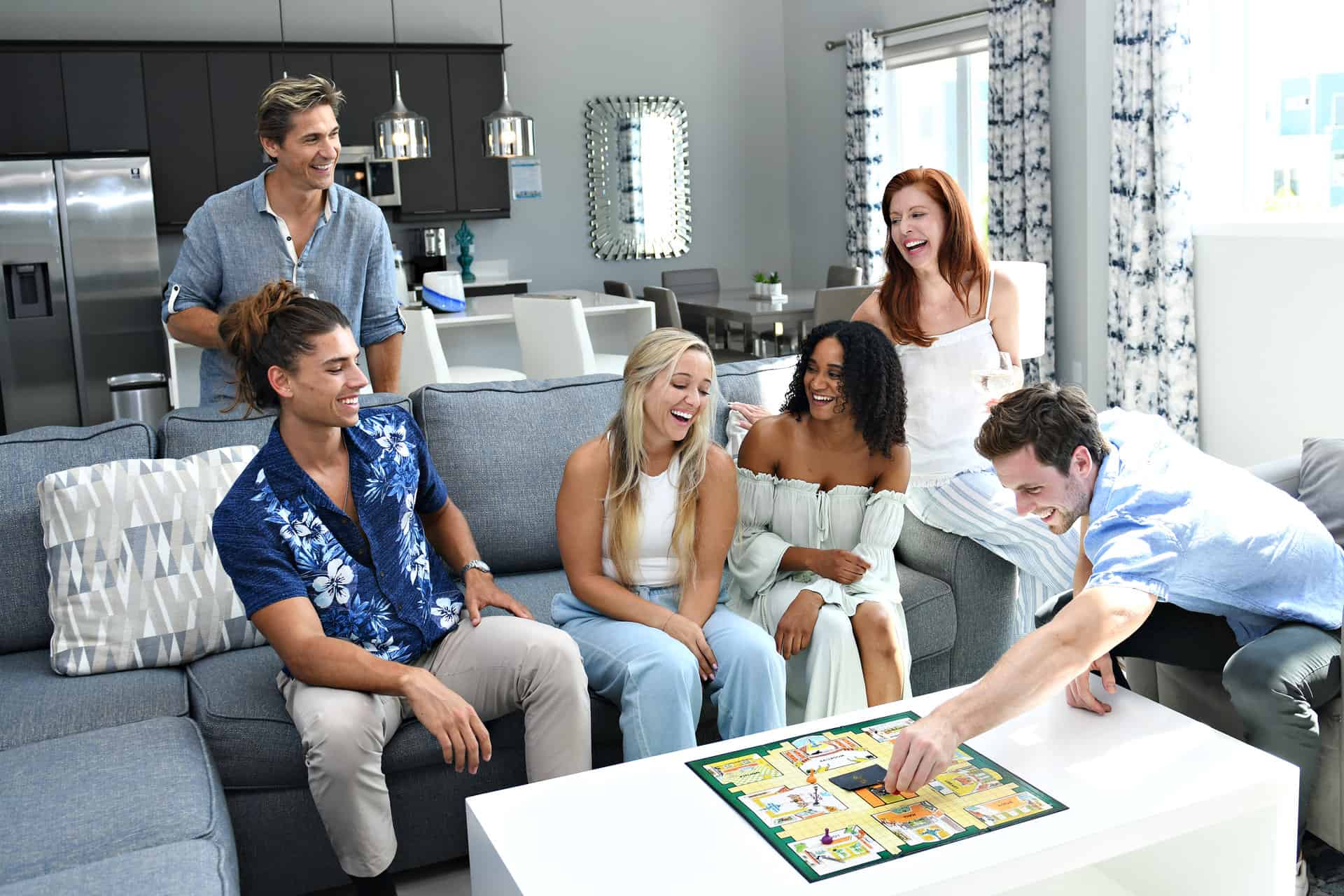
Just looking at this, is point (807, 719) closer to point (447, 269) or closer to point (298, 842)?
point (298, 842)

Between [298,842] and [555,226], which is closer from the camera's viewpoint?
[298,842]

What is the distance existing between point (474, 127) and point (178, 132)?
1.75 meters

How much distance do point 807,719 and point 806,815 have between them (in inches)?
33.5

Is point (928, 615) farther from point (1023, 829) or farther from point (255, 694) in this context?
point (255, 694)

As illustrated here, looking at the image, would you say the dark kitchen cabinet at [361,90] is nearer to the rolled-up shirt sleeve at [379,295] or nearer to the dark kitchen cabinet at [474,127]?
the dark kitchen cabinet at [474,127]

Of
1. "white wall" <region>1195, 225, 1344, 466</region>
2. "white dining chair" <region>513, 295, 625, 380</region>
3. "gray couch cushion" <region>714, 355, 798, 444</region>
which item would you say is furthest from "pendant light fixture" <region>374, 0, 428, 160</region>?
"white wall" <region>1195, 225, 1344, 466</region>

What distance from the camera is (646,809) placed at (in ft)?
5.41

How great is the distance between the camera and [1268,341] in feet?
15.2

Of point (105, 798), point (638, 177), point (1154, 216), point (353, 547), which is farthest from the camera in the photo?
point (638, 177)

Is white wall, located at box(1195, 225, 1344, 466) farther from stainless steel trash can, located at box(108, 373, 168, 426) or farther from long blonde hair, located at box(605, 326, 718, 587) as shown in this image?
stainless steel trash can, located at box(108, 373, 168, 426)

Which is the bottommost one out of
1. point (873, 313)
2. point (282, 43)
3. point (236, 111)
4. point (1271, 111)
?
point (873, 313)

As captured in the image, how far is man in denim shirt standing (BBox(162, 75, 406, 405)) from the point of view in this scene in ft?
8.69

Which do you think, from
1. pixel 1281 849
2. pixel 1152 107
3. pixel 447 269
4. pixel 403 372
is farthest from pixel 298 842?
pixel 447 269

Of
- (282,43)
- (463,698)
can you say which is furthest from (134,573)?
(282,43)
